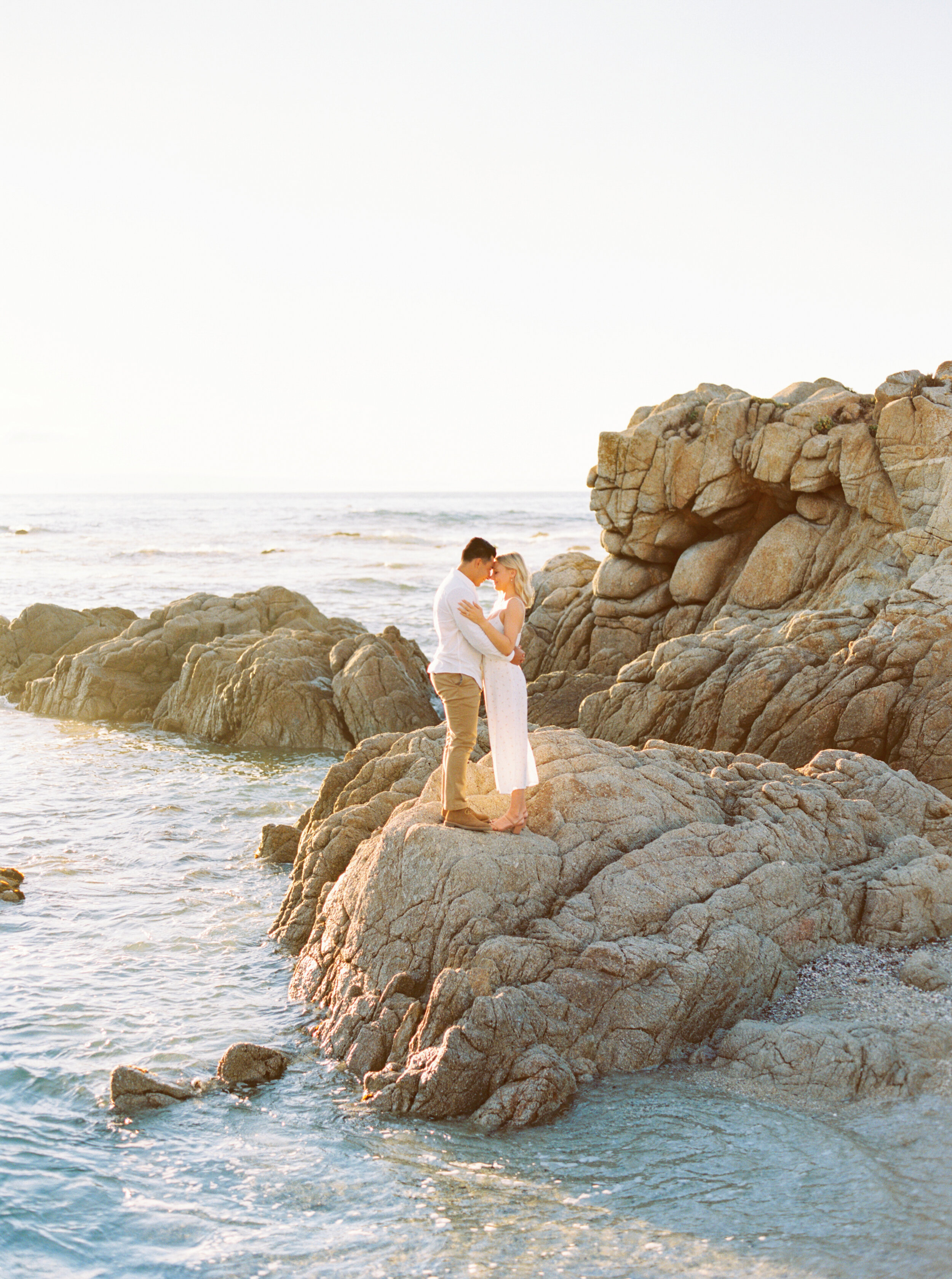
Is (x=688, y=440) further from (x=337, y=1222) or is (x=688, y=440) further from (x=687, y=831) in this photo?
(x=337, y=1222)

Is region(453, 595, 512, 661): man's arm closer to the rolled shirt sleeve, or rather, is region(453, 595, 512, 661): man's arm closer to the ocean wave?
the rolled shirt sleeve

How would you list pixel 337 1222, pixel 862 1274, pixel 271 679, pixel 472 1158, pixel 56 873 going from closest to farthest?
pixel 862 1274, pixel 337 1222, pixel 472 1158, pixel 56 873, pixel 271 679

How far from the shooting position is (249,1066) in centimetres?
757

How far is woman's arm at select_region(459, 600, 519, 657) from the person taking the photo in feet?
26.0

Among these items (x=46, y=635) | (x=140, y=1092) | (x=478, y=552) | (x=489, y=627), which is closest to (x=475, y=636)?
(x=489, y=627)

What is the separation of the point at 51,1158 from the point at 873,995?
5.58m

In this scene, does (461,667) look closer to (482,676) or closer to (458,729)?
(482,676)

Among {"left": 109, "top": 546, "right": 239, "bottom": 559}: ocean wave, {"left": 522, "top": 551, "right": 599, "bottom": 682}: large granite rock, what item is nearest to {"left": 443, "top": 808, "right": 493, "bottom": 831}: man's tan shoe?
{"left": 522, "top": 551, "right": 599, "bottom": 682}: large granite rock

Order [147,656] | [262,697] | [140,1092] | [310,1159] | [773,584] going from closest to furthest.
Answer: [310,1159]
[140,1092]
[773,584]
[262,697]
[147,656]

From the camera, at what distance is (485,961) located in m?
7.52

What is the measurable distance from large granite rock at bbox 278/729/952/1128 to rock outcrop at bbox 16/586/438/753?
29.8 feet

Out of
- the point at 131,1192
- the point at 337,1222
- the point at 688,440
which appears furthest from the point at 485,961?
the point at 688,440

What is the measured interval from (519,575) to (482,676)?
893 millimetres

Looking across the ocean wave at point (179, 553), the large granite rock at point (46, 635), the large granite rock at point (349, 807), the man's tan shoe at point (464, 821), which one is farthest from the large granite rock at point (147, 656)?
the ocean wave at point (179, 553)
